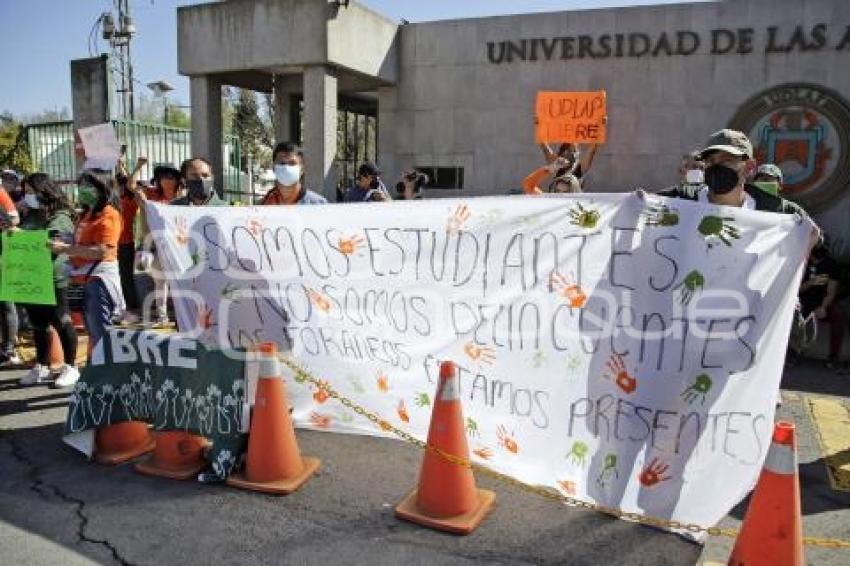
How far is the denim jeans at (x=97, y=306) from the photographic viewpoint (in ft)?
17.2

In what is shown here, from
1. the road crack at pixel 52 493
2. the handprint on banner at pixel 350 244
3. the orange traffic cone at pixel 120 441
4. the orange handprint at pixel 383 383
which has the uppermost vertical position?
the handprint on banner at pixel 350 244

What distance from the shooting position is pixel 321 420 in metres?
4.59

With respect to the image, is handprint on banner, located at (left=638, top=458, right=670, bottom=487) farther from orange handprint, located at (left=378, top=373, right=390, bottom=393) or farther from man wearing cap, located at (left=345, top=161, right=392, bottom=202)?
man wearing cap, located at (left=345, top=161, right=392, bottom=202)

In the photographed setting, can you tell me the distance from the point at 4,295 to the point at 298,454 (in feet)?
11.6

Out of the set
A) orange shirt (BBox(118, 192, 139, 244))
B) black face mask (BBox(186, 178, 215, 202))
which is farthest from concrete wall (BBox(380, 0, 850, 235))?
black face mask (BBox(186, 178, 215, 202))

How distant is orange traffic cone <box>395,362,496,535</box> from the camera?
348cm

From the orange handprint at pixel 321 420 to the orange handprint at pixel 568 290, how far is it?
1912 millimetres

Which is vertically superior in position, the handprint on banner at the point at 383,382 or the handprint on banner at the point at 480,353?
the handprint on banner at the point at 480,353

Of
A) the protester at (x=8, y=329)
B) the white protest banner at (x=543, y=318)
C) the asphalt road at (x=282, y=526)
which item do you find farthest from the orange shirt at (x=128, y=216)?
the asphalt road at (x=282, y=526)

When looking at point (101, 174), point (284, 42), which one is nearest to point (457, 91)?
point (284, 42)

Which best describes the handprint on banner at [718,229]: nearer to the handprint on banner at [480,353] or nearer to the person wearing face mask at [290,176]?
the handprint on banner at [480,353]

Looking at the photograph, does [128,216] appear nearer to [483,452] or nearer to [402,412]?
[402,412]

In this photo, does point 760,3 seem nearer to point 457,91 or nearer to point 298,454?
point 457,91

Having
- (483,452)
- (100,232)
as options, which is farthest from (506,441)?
(100,232)
